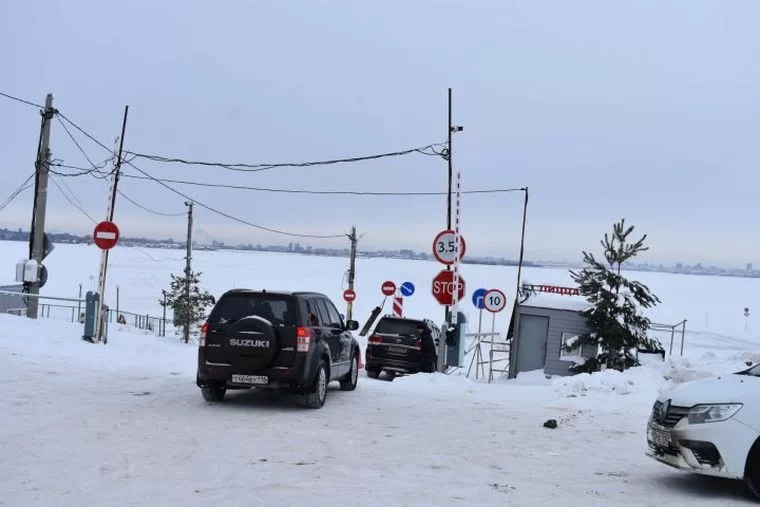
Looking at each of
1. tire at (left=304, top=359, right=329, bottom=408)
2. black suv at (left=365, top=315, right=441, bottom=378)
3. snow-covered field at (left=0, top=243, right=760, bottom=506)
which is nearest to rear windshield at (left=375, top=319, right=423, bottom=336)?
black suv at (left=365, top=315, right=441, bottom=378)

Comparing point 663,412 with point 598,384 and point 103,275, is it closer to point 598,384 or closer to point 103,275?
point 598,384

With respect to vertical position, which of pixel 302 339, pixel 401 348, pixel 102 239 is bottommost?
pixel 401 348

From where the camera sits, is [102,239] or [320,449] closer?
[320,449]

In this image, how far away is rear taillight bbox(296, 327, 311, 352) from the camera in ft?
36.6

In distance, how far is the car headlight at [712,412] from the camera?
6.88m

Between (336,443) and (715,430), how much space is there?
405cm

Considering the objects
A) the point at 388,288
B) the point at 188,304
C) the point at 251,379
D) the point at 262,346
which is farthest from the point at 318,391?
the point at 188,304

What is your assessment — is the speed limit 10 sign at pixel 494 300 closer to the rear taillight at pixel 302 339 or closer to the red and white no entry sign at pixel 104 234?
the red and white no entry sign at pixel 104 234

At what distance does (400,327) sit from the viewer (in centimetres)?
2102

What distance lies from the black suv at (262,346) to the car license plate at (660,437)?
16.9ft

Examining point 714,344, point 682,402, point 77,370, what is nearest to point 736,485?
point 682,402

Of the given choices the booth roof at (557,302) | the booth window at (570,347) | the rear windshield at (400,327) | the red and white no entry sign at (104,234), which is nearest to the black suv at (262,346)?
the red and white no entry sign at (104,234)

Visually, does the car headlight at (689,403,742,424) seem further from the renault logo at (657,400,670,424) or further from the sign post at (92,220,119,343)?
the sign post at (92,220,119,343)

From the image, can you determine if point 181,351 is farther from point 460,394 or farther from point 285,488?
point 285,488
